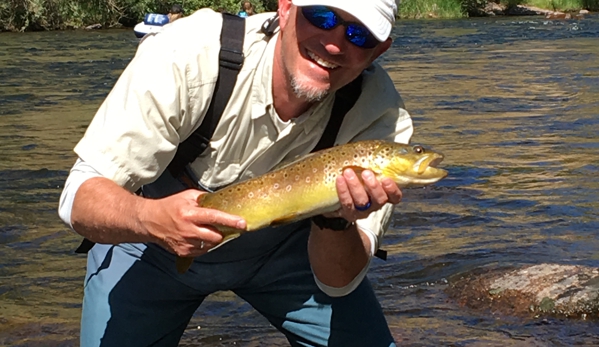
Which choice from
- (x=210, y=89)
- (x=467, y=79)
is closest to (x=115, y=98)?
(x=210, y=89)

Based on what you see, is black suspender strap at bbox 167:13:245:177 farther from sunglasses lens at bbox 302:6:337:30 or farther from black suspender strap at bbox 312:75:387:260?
black suspender strap at bbox 312:75:387:260

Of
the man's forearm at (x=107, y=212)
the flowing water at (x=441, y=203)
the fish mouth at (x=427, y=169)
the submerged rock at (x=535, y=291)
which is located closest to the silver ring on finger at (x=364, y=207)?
the fish mouth at (x=427, y=169)

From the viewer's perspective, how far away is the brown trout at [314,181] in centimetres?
279

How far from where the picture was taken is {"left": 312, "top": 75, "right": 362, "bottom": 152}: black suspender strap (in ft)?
10.8

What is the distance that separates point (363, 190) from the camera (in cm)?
277

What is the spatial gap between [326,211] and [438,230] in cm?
430

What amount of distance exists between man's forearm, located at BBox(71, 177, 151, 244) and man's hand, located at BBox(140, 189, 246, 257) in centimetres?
5

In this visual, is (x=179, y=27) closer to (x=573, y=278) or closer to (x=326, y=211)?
(x=326, y=211)

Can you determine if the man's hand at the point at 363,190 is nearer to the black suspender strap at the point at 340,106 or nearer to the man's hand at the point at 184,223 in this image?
the man's hand at the point at 184,223

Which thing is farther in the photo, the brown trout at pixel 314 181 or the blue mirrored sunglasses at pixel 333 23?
the blue mirrored sunglasses at pixel 333 23

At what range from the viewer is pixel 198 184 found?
3.32 meters

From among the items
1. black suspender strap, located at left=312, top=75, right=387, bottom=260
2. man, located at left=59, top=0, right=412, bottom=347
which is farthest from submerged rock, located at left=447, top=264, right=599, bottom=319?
black suspender strap, located at left=312, top=75, right=387, bottom=260

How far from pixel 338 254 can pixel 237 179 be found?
0.47 meters

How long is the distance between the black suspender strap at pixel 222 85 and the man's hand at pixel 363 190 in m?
0.57
